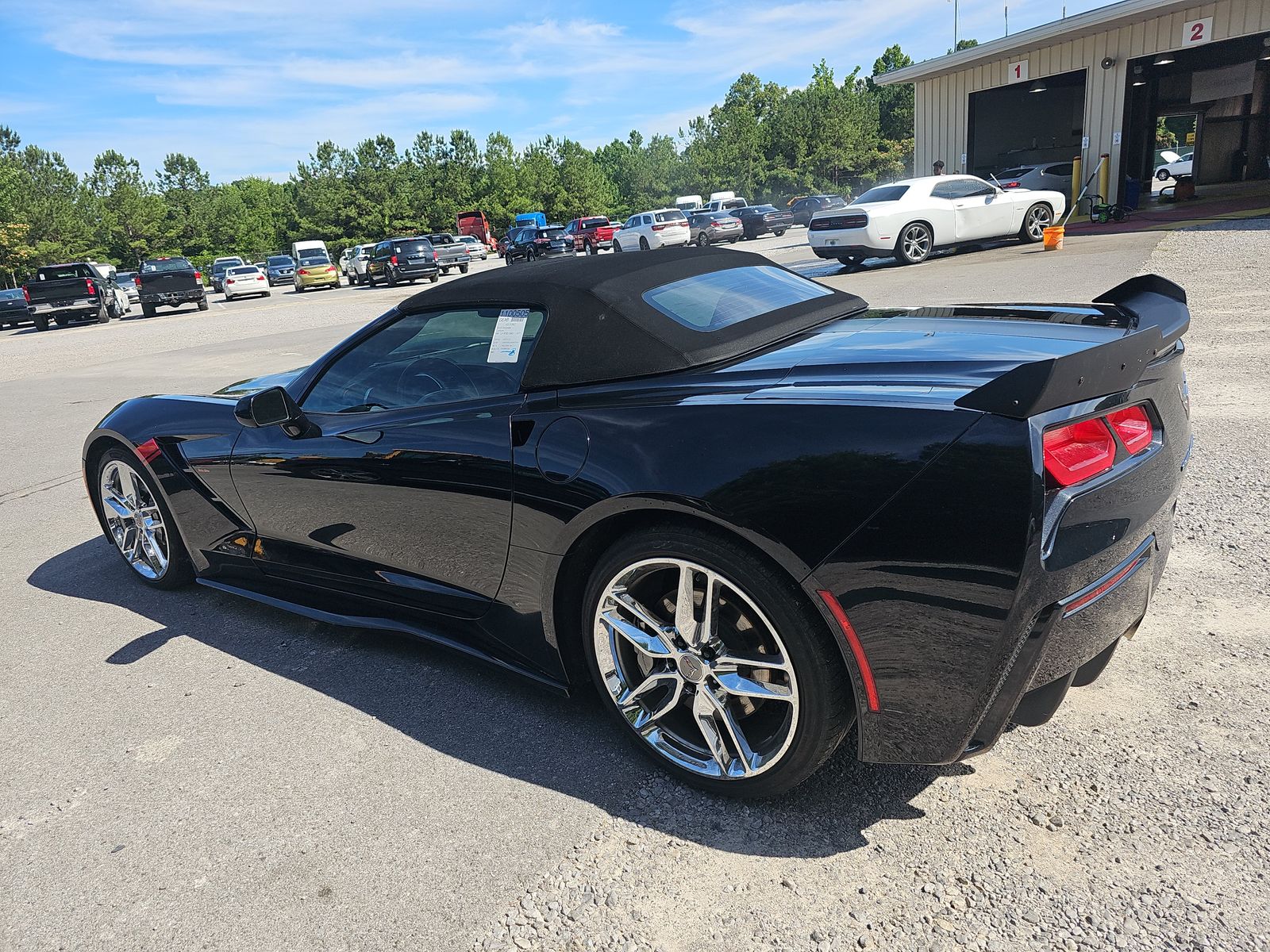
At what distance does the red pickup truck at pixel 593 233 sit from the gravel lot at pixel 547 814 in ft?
125

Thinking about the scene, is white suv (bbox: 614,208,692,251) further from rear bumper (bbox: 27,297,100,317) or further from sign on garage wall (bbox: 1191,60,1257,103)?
sign on garage wall (bbox: 1191,60,1257,103)

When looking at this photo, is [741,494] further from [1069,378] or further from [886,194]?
[886,194]

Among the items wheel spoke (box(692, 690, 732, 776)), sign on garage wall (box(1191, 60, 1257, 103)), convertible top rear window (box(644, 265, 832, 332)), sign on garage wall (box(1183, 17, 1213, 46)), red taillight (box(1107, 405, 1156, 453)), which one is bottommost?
wheel spoke (box(692, 690, 732, 776))

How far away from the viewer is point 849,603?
2045mm

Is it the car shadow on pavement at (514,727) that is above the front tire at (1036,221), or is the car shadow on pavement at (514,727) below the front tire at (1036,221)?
above

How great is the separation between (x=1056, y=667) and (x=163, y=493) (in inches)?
146

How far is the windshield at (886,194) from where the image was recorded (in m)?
17.5

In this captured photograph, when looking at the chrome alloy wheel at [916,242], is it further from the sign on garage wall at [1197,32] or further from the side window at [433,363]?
Result: the side window at [433,363]

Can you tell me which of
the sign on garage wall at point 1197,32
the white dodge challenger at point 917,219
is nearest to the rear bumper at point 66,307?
the white dodge challenger at point 917,219

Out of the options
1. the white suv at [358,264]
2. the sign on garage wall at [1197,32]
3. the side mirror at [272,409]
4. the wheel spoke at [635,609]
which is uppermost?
the sign on garage wall at [1197,32]

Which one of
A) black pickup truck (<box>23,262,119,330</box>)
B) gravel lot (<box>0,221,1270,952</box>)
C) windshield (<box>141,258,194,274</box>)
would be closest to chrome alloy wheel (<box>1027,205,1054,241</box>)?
gravel lot (<box>0,221,1270,952</box>)

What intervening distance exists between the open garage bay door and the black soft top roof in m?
38.5

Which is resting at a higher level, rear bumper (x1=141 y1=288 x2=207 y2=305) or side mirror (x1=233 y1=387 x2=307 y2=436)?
side mirror (x1=233 y1=387 x2=307 y2=436)

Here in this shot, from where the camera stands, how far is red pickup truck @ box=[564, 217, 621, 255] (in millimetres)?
40469
